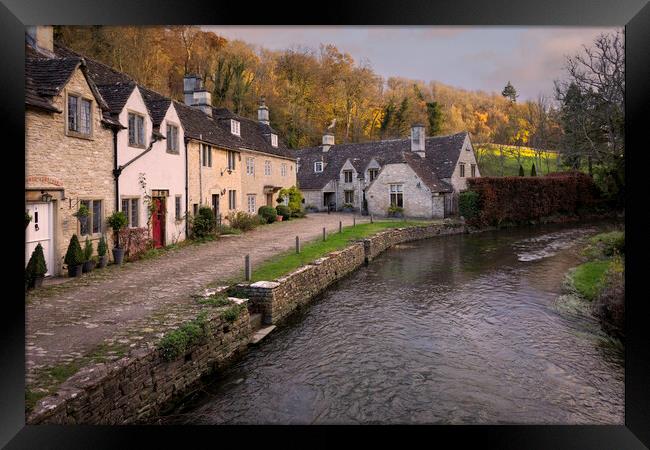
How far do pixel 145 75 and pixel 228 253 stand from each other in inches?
546

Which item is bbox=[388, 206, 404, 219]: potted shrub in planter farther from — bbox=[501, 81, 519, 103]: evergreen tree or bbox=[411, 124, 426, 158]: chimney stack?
bbox=[501, 81, 519, 103]: evergreen tree

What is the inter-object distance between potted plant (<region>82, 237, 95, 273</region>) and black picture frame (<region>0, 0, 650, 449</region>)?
6677mm

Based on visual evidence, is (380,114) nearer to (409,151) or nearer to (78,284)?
(409,151)

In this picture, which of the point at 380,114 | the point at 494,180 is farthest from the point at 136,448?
the point at 380,114

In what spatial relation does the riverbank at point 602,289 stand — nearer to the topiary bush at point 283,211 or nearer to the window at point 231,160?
the window at point 231,160

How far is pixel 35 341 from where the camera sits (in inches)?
241

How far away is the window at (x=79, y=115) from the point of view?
10.8m

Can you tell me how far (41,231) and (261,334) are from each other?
595 centimetres

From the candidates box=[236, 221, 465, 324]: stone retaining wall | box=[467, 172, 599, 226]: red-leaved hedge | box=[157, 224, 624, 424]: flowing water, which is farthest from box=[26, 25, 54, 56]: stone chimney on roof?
box=[467, 172, 599, 226]: red-leaved hedge

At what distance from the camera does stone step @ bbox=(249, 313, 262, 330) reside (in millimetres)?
8898

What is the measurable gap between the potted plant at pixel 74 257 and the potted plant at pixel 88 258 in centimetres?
40

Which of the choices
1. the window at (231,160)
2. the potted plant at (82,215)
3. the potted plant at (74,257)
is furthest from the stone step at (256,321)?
the window at (231,160)

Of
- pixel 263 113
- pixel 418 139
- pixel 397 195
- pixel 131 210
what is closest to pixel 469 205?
pixel 397 195
